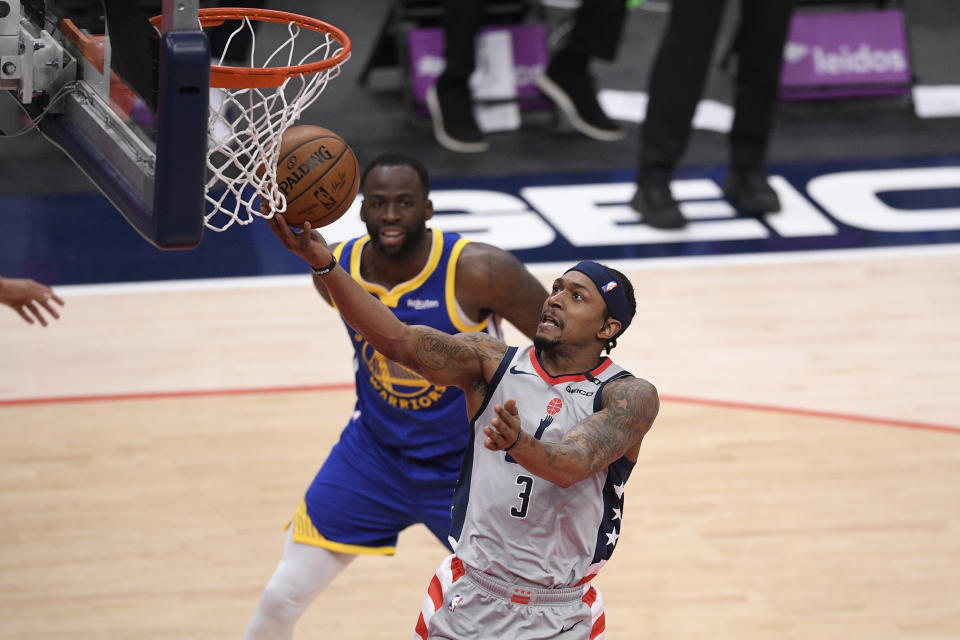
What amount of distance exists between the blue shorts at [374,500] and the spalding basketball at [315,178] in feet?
3.45

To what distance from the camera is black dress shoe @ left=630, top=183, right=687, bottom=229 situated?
28.0ft

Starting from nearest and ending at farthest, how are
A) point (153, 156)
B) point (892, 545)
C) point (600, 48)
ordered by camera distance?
point (153, 156), point (892, 545), point (600, 48)

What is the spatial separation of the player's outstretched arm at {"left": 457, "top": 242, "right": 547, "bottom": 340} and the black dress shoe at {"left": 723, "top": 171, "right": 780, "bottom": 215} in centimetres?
456

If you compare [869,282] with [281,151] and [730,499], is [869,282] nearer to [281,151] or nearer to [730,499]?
[730,499]

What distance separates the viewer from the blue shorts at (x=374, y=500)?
4379 millimetres

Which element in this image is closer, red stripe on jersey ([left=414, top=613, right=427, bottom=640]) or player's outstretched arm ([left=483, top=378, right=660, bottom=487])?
player's outstretched arm ([left=483, top=378, right=660, bottom=487])

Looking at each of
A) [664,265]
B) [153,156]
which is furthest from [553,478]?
[664,265]

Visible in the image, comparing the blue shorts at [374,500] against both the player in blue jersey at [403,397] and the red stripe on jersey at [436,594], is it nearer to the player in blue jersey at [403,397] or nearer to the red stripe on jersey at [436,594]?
the player in blue jersey at [403,397]

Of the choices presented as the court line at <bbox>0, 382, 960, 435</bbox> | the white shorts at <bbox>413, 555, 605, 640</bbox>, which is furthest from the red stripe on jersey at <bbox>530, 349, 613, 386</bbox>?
the court line at <bbox>0, 382, 960, 435</bbox>

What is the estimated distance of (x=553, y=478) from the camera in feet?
10.7

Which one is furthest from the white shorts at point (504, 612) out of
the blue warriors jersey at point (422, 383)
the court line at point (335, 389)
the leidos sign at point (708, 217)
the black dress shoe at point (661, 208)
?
the black dress shoe at point (661, 208)

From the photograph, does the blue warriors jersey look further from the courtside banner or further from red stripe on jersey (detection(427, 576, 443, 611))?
the courtside banner

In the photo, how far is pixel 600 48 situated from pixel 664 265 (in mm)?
2285

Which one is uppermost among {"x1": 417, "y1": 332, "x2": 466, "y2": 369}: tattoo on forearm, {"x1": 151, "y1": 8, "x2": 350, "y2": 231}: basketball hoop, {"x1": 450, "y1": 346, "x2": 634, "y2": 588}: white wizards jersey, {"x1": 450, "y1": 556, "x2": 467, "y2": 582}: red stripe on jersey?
{"x1": 151, "y1": 8, "x2": 350, "y2": 231}: basketball hoop
